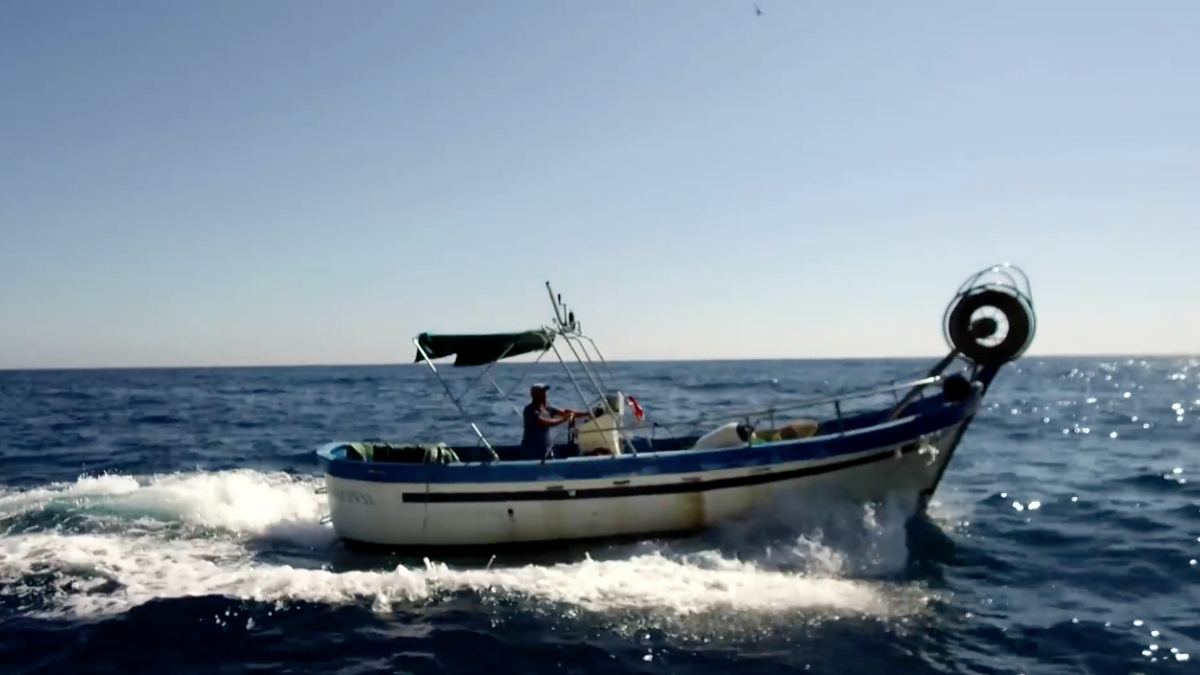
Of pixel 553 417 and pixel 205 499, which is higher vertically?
pixel 553 417

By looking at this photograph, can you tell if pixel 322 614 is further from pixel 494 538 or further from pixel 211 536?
pixel 211 536

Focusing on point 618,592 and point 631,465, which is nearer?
point 618,592

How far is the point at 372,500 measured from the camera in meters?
12.3

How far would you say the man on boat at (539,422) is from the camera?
41.3 feet

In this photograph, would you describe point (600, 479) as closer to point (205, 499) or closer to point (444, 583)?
point (444, 583)

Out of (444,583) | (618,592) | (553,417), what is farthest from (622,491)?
A: (444,583)

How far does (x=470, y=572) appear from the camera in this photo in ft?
36.4

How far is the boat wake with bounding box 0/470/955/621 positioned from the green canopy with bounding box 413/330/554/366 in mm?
2918

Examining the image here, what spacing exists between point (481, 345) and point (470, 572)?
3.22 m

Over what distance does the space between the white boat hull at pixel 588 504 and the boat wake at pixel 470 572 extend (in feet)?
1.06

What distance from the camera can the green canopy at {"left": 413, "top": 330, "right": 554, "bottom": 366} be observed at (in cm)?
1269

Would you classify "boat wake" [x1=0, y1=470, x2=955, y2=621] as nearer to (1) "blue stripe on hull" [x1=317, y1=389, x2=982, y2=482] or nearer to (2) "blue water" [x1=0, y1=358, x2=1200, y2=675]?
(2) "blue water" [x1=0, y1=358, x2=1200, y2=675]

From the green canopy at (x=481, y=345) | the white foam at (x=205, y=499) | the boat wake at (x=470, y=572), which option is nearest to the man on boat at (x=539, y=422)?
the green canopy at (x=481, y=345)

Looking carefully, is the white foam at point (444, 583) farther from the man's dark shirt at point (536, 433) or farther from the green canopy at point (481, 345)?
the green canopy at point (481, 345)
